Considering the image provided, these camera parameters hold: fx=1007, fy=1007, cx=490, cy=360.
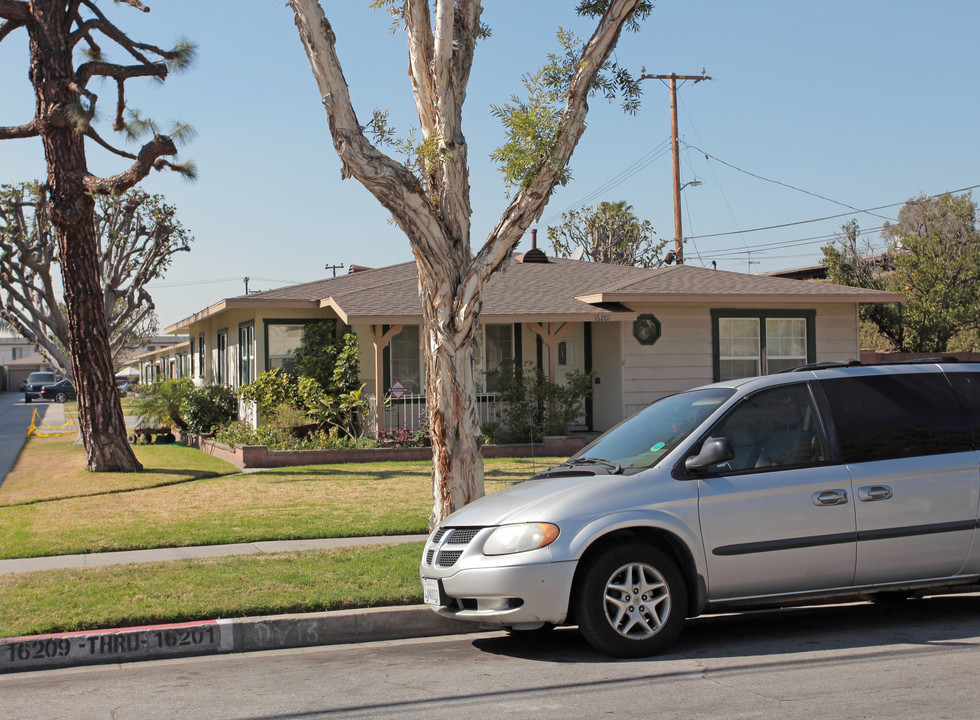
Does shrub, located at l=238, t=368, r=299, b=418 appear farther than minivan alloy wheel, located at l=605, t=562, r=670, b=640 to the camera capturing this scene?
Yes

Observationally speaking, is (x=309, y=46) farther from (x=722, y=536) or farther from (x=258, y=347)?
(x=258, y=347)

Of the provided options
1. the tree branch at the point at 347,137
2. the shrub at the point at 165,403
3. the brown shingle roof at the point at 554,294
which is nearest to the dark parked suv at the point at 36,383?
the shrub at the point at 165,403

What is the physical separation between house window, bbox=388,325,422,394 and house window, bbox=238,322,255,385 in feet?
A: 10.1

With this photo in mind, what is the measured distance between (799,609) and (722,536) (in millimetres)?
1934

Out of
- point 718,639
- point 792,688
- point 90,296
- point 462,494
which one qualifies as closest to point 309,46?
point 462,494

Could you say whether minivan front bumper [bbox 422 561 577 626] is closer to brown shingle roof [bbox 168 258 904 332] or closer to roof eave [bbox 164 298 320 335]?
brown shingle roof [bbox 168 258 904 332]

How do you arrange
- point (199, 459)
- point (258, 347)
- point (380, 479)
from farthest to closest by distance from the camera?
point (258, 347)
point (199, 459)
point (380, 479)

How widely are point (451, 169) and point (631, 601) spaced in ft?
14.6

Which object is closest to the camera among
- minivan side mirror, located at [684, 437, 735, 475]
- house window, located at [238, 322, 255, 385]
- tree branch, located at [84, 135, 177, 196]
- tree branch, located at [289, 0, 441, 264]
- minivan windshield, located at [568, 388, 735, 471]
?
minivan side mirror, located at [684, 437, 735, 475]

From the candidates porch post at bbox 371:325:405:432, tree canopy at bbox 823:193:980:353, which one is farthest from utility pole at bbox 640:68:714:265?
porch post at bbox 371:325:405:432

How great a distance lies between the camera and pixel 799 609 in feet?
25.8

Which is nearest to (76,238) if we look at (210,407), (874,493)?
(210,407)

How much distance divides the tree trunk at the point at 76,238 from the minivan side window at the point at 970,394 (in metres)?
13.9

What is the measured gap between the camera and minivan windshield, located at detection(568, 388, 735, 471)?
6.85m
